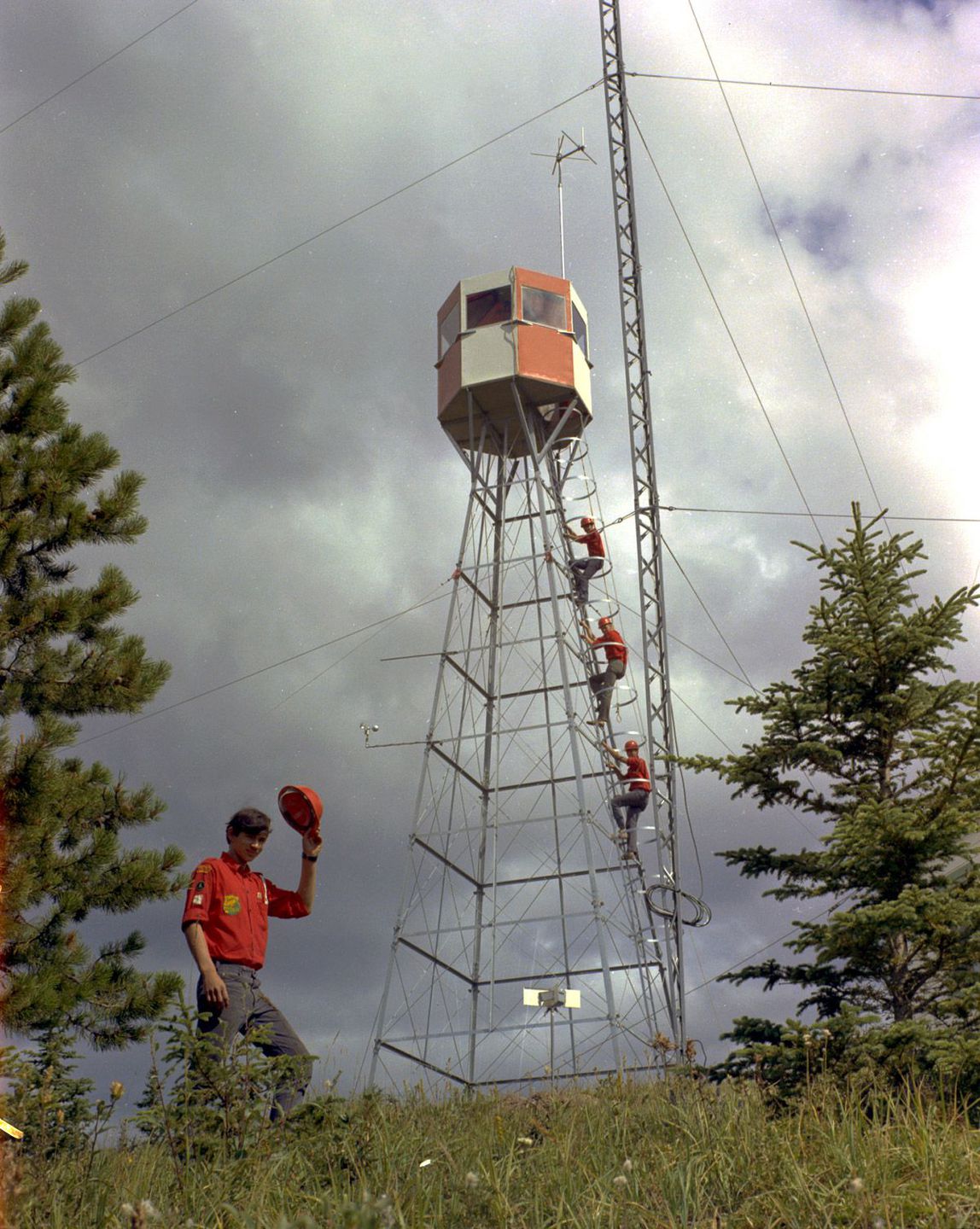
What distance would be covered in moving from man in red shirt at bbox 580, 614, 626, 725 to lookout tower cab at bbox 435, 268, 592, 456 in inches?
126

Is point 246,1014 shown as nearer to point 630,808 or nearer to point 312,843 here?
point 312,843

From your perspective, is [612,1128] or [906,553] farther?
[906,553]

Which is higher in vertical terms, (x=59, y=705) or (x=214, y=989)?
(x=59, y=705)

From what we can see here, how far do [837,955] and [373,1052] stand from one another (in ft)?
40.5

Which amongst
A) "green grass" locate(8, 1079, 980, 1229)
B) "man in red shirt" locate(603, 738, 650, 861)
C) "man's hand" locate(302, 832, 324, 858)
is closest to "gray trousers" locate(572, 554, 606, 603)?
"man in red shirt" locate(603, 738, 650, 861)

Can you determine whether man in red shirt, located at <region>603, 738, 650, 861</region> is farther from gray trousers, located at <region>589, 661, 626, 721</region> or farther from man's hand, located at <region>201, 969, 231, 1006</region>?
man's hand, located at <region>201, 969, 231, 1006</region>

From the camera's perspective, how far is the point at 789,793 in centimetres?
991

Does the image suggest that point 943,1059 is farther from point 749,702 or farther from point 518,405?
point 518,405

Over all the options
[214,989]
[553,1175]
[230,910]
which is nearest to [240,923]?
[230,910]

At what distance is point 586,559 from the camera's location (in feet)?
73.0

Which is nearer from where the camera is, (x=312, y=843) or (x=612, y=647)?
(x=312, y=843)

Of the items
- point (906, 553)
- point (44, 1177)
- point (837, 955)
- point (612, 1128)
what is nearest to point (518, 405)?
point (906, 553)

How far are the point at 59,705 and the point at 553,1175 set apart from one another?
8338 mm

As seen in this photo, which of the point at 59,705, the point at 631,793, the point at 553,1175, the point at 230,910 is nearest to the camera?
the point at 553,1175
